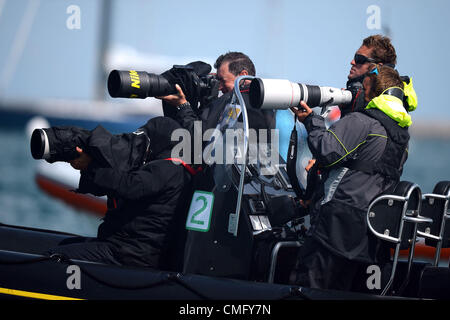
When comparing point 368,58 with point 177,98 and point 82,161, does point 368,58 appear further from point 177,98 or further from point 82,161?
point 82,161

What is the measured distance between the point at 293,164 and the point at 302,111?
0.34m

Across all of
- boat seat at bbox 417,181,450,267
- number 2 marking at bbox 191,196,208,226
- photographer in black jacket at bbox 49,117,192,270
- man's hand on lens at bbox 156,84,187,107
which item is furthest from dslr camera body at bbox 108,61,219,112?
boat seat at bbox 417,181,450,267

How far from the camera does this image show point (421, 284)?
12.7 feet

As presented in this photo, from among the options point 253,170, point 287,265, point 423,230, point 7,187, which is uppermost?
point 253,170

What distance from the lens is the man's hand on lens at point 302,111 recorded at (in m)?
3.70

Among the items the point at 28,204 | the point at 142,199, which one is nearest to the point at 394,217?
the point at 142,199

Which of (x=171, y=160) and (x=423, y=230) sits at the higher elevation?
(x=171, y=160)

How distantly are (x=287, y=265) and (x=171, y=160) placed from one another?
2.97 ft

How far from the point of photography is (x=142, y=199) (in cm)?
388

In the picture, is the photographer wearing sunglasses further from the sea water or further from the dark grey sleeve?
the sea water

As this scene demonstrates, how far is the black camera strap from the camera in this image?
3830mm

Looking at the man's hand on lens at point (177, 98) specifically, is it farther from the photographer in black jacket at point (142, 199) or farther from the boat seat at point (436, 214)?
the boat seat at point (436, 214)
